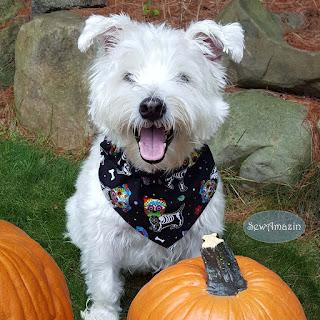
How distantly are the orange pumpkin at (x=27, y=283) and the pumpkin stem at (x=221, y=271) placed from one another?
74 centimetres

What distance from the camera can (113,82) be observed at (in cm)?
301

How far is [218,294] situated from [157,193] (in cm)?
115

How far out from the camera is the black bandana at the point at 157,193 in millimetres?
3209

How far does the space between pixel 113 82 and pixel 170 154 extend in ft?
1.87

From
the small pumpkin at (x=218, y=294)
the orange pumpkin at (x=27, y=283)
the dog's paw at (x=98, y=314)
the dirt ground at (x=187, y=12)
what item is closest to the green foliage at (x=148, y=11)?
the dirt ground at (x=187, y=12)

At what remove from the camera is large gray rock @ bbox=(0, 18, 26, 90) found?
637 cm

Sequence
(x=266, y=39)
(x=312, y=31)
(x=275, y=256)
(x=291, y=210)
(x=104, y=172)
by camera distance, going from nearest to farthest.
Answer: (x=104, y=172), (x=275, y=256), (x=291, y=210), (x=266, y=39), (x=312, y=31)

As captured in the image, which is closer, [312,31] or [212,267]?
[212,267]

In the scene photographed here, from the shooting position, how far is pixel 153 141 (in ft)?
9.48

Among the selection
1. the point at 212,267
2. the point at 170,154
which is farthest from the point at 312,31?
the point at 212,267

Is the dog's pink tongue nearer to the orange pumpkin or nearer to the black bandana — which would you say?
the black bandana

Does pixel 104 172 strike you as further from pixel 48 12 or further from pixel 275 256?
pixel 48 12

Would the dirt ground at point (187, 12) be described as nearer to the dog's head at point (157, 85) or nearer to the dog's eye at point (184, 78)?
the dog's head at point (157, 85)

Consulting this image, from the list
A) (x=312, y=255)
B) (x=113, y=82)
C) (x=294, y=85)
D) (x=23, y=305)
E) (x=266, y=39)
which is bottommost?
(x=312, y=255)
